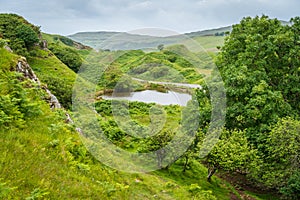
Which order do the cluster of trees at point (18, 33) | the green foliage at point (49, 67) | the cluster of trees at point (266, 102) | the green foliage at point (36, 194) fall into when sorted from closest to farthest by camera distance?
the green foliage at point (36, 194) → the cluster of trees at point (266, 102) → the green foliage at point (49, 67) → the cluster of trees at point (18, 33)

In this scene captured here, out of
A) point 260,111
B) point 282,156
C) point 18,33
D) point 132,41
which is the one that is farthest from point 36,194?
point 18,33

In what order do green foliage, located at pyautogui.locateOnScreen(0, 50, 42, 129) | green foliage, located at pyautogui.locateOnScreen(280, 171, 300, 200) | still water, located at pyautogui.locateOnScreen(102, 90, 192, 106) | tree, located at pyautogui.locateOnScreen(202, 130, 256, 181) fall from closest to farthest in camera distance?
green foliage, located at pyautogui.locateOnScreen(0, 50, 42, 129), green foliage, located at pyautogui.locateOnScreen(280, 171, 300, 200), tree, located at pyautogui.locateOnScreen(202, 130, 256, 181), still water, located at pyautogui.locateOnScreen(102, 90, 192, 106)

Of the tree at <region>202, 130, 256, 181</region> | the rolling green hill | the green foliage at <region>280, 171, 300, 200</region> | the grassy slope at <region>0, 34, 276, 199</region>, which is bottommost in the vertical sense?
the green foliage at <region>280, 171, 300, 200</region>

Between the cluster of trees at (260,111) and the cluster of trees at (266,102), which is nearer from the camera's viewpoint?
the cluster of trees at (266,102)

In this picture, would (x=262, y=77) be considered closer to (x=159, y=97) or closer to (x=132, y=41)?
(x=132, y=41)

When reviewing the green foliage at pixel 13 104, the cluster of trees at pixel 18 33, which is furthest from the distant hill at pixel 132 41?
the cluster of trees at pixel 18 33

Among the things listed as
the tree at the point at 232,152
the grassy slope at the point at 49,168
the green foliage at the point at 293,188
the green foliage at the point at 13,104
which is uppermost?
the green foliage at the point at 13,104

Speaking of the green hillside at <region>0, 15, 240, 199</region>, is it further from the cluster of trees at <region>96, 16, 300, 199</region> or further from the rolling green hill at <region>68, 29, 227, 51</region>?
the cluster of trees at <region>96, 16, 300, 199</region>

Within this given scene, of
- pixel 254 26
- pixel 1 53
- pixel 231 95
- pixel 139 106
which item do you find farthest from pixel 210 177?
pixel 139 106

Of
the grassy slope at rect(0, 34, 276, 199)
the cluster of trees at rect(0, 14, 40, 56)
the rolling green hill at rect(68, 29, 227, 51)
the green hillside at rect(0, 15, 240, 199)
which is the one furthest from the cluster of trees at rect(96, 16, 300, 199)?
the cluster of trees at rect(0, 14, 40, 56)

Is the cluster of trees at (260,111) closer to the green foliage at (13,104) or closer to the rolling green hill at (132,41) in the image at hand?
the rolling green hill at (132,41)

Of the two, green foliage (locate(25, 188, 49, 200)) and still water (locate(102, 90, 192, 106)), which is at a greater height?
green foliage (locate(25, 188, 49, 200))

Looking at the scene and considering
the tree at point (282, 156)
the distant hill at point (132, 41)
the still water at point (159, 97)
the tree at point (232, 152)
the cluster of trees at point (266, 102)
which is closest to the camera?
the distant hill at point (132, 41)

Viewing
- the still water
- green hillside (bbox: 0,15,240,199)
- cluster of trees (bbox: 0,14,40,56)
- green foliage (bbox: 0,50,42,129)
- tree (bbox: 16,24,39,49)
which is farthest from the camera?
tree (bbox: 16,24,39,49)
